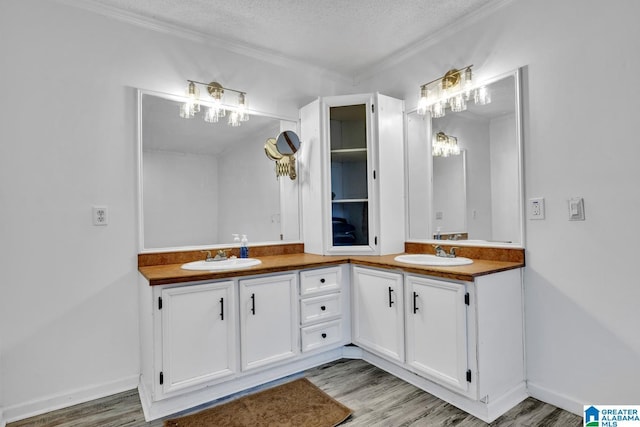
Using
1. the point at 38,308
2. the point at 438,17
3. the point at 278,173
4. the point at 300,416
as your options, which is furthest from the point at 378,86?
the point at 38,308

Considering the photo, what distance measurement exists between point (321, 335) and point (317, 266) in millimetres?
483

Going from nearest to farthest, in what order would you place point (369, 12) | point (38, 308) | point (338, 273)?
point (38, 308), point (369, 12), point (338, 273)

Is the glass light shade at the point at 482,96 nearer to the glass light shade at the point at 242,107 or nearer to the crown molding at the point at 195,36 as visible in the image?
the crown molding at the point at 195,36

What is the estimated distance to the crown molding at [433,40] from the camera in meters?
2.12

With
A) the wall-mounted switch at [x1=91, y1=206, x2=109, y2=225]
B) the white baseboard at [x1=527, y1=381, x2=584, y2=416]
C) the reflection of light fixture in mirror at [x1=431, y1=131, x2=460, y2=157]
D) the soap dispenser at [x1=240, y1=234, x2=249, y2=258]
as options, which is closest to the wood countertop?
the soap dispenser at [x1=240, y1=234, x2=249, y2=258]

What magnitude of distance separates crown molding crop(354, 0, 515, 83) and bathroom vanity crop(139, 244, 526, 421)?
1.50m

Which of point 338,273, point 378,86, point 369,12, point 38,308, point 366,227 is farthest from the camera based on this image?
point 378,86

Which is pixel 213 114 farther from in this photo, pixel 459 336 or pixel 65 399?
pixel 459 336

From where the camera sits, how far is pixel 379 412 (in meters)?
1.82

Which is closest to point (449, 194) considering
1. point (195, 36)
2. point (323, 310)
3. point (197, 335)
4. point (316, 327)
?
point (323, 310)

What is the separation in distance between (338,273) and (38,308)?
1793 millimetres

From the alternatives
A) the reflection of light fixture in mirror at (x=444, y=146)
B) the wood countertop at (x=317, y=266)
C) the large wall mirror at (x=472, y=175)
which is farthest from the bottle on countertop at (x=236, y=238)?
the reflection of light fixture in mirror at (x=444, y=146)

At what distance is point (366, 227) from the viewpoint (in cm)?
262

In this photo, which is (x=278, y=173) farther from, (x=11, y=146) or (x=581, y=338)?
(x=581, y=338)
